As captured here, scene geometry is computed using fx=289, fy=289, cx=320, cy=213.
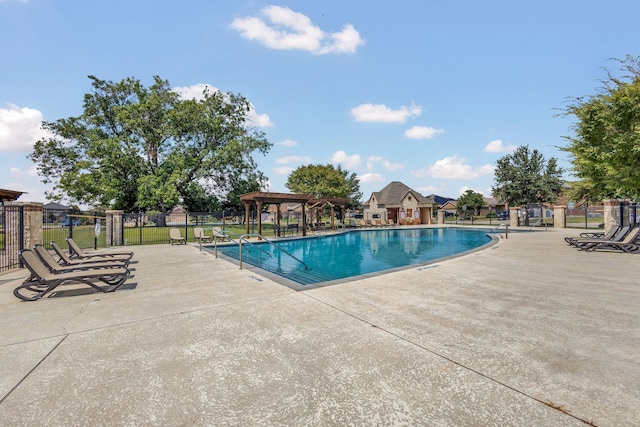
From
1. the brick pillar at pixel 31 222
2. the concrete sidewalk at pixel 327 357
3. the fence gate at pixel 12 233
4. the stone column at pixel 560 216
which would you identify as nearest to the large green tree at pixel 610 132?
the concrete sidewalk at pixel 327 357

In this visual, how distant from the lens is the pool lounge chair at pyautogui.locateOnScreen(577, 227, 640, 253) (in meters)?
11.3

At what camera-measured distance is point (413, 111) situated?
29.0 meters

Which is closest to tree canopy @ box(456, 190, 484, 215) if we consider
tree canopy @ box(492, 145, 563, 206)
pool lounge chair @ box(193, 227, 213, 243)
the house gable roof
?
tree canopy @ box(492, 145, 563, 206)

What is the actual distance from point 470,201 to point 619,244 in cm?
4945

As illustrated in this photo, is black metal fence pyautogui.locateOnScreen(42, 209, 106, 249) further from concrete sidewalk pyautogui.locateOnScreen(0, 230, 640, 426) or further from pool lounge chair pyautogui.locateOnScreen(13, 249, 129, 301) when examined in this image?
concrete sidewalk pyautogui.locateOnScreen(0, 230, 640, 426)

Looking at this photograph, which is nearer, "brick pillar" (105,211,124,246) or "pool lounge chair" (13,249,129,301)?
"pool lounge chair" (13,249,129,301)

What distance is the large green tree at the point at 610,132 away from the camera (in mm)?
12875

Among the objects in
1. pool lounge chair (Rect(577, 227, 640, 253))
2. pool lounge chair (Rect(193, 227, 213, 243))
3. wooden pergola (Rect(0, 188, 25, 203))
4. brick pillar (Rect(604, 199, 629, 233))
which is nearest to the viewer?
pool lounge chair (Rect(577, 227, 640, 253))

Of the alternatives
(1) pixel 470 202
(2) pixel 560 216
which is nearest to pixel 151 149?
(2) pixel 560 216

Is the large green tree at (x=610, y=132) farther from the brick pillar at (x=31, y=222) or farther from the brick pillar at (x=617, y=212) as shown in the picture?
the brick pillar at (x=31, y=222)

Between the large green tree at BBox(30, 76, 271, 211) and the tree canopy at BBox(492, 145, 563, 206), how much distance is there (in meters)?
33.2

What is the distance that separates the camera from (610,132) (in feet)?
45.8

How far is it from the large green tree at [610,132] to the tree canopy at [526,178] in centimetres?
2404

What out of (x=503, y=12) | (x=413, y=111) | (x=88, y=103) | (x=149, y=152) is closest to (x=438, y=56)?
(x=503, y=12)
